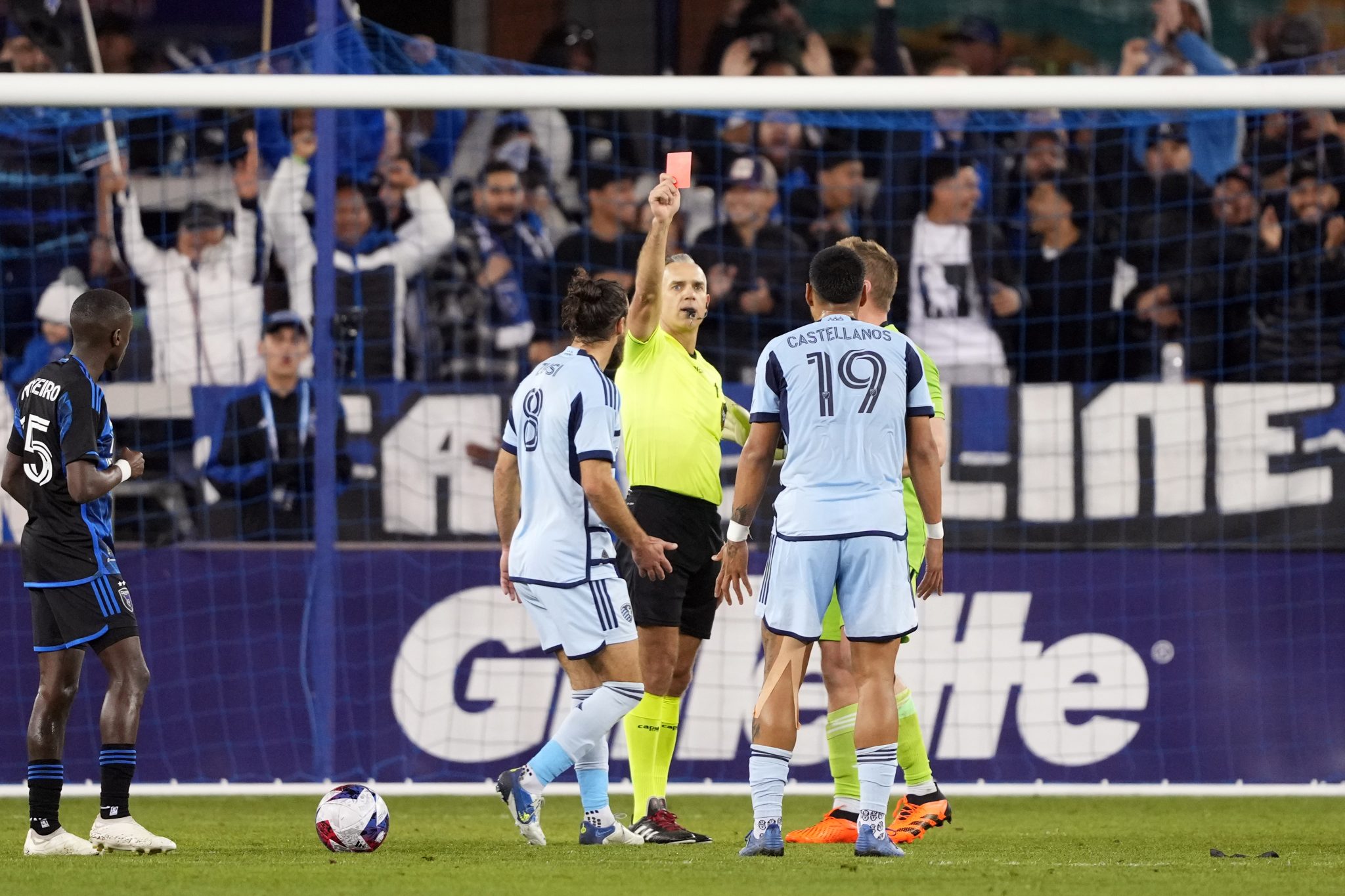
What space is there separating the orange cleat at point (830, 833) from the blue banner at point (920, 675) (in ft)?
8.08

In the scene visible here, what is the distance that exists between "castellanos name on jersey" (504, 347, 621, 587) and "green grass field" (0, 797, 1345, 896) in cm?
99

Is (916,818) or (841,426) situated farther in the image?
(916,818)

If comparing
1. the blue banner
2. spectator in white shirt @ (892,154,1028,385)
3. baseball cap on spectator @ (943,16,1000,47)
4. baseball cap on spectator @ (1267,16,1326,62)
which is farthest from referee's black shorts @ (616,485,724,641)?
baseball cap on spectator @ (1267,16,1326,62)

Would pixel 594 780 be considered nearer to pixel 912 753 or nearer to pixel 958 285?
pixel 912 753

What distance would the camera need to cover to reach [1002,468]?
32.3ft

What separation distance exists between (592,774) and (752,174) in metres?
5.05

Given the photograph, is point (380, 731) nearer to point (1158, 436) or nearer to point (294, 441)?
point (294, 441)

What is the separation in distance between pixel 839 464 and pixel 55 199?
5.96 meters

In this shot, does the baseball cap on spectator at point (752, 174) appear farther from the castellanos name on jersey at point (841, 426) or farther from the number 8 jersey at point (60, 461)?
the number 8 jersey at point (60, 461)

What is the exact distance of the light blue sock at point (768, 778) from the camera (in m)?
6.24

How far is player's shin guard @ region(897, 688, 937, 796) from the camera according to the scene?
24.2 feet

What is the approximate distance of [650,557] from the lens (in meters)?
6.66

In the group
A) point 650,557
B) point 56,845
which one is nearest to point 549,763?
point 650,557

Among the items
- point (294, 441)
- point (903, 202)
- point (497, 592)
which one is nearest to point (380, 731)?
point (497, 592)
